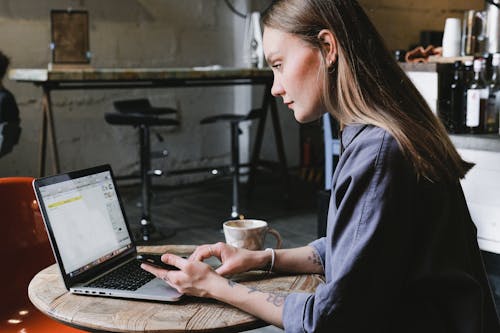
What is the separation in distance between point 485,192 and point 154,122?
6.24 ft

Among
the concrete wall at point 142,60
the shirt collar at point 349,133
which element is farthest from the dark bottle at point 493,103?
the concrete wall at point 142,60

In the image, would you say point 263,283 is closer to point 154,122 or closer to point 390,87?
point 390,87

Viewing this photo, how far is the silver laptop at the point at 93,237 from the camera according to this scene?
4.23ft

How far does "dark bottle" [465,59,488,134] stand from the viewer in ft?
9.55

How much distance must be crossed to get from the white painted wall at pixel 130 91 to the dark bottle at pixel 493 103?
9.75ft

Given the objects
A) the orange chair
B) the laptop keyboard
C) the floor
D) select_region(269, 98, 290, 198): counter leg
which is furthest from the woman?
select_region(269, 98, 290, 198): counter leg

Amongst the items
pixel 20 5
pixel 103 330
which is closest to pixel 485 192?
pixel 103 330

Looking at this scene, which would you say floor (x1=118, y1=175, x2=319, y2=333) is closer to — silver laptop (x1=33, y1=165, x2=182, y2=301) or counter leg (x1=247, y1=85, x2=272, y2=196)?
counter leg (x1=247, y1=85, x2=272, y2=196)

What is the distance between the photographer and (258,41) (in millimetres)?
4895

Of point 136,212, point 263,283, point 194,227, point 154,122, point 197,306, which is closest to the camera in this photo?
point 197,306

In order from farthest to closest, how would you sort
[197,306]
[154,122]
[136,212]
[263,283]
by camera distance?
[136,212], [154,122], [263,283], [197,306]

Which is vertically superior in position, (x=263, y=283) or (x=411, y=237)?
(x=411, y=237)

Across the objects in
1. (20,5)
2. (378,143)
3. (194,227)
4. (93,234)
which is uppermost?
(20,5)

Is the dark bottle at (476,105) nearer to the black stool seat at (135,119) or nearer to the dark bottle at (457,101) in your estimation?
the dark bottle at (457,101)
